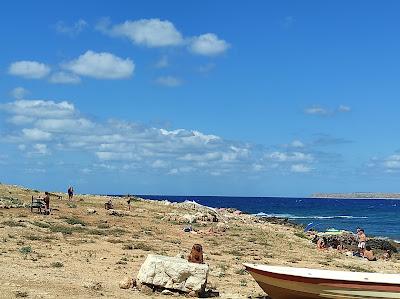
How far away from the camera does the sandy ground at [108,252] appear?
15102 mm

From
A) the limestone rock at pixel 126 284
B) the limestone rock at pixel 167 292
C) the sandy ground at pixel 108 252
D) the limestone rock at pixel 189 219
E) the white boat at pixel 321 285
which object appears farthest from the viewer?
the limestone rock at pixel 189 219

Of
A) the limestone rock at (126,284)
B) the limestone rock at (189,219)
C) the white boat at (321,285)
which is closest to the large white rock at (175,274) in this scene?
the limestone rock at (126,284)

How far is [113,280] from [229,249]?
36.9ft

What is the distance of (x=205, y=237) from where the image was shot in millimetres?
31156

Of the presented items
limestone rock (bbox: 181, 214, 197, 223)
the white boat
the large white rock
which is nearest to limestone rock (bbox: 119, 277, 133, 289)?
the large white rock

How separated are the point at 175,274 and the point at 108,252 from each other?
7810mm

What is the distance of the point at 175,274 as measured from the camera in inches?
590

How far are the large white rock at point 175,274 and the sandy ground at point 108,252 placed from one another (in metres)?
0.57

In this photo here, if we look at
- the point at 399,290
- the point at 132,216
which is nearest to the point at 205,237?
the point at 132,216

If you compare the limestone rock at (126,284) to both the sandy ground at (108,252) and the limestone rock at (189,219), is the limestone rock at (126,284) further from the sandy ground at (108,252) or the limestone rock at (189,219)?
the limestone rock at (189,219)

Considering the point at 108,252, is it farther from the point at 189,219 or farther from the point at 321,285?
the point at 189,219

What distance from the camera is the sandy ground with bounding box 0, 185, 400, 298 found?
15.1 metres

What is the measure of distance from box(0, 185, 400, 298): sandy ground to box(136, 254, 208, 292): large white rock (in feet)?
1.87

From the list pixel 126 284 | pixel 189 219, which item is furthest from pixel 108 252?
pixel 189 219
